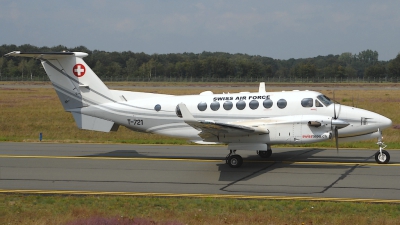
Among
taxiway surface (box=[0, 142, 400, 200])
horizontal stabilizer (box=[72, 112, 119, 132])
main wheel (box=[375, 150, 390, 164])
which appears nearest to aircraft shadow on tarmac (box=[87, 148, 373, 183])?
taxiway surface (box=[0, 142, 400, 200])

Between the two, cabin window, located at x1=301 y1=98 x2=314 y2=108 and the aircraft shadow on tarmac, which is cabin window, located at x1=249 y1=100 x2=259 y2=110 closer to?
cabin window, located at x1=301 y1=98 x2=314 y2=108

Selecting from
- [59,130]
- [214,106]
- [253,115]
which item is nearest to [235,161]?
[253,115]

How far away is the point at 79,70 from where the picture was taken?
809 inches

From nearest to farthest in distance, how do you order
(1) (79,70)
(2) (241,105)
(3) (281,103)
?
1. (3) (281,103)
2. (2) (241,105)
3. (1) (79,70)

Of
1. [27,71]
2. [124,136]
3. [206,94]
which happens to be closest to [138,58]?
[27,71]

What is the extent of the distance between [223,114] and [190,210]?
783 centimetres

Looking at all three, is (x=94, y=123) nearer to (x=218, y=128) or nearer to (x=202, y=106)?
(x=202, y=106)

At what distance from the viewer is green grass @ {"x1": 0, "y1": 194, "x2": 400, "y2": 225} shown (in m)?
10.6

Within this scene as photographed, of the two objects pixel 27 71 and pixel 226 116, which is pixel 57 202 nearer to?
pixel 226 116

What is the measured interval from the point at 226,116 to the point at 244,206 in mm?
7357

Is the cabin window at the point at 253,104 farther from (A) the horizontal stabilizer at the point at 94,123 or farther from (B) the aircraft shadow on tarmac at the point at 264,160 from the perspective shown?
(A) the horizontal stabilizer at the point at 94,123

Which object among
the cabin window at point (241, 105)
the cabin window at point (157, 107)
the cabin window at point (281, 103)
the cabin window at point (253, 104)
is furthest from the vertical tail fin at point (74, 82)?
the cabin window at point (281, 103)

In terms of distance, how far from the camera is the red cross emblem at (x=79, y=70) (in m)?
20.5

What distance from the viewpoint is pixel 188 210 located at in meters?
11.6
